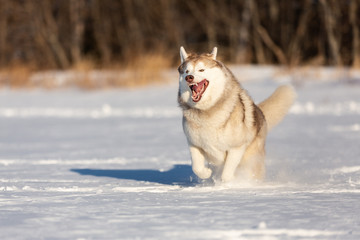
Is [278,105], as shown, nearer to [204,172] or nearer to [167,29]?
[204,172]

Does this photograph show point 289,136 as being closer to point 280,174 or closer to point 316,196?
point 280,174

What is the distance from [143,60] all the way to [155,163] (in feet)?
36.2

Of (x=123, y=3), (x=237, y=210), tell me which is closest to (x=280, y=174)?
(x=237, y=210)

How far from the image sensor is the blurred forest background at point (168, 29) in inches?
1021

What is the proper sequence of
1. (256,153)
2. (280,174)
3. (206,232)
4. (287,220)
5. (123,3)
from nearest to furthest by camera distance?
1. (206,232)
2. (287,220)
3. (256,153)
4. (280,174)
5. (123,3)

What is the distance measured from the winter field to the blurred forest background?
10.9 meters

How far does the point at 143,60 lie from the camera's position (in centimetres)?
1850

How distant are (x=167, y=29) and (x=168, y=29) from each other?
0.10 m

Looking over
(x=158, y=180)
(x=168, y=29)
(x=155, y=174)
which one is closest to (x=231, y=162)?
(x=158, y=180)

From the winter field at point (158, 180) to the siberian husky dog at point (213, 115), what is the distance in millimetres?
253

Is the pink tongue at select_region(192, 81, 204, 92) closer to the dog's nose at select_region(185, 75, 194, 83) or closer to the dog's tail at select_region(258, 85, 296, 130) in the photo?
the dog's nose at select_region(185, 75, 194, 83)

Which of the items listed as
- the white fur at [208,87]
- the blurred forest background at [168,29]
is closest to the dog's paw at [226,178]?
the white fur at [208,87]

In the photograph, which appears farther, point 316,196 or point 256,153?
point 256,153

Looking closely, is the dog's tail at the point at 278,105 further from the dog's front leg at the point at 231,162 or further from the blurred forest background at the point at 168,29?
the blurred forest background at the point at 168,29
